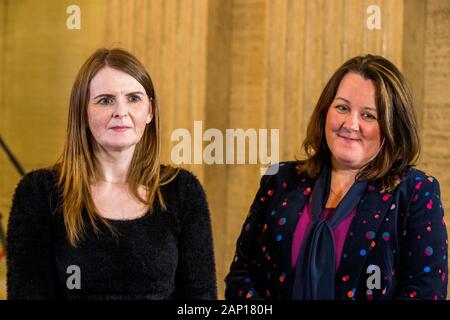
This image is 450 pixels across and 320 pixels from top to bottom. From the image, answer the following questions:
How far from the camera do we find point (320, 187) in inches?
67.7

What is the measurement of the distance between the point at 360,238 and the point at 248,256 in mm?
312

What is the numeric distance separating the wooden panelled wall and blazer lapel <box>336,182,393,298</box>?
1.15 meters

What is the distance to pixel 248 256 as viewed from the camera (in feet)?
5.78

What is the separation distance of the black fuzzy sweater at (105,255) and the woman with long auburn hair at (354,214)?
5.7 inches

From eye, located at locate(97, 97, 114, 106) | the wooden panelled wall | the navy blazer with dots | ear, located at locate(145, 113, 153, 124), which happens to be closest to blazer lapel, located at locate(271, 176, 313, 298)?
the navy blazer with dots

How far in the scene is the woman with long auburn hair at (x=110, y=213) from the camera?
1.58 meters

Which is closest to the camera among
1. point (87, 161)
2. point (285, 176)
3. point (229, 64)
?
point (87, 161)

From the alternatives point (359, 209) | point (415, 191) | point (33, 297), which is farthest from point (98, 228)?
point (415, 191)

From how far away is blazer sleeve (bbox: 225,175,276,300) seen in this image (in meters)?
1.72

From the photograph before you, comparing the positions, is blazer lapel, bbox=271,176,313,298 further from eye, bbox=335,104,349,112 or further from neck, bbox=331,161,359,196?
eye, bbox=335,104,349,112

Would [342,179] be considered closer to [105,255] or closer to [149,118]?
[149,118]

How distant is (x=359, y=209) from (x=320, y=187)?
4.8 inches

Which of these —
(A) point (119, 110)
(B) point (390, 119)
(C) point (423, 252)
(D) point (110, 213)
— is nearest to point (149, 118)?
(A) point (119, 110)
